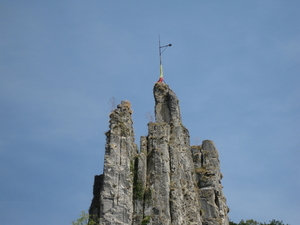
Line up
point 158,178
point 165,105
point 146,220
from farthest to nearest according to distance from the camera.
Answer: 1. point 165,105
2. point 158,178
3. point 146,220

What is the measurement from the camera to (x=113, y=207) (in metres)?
38.2

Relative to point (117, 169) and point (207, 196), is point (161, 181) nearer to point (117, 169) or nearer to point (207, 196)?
point (117, 169)

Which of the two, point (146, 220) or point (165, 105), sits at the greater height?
point (165, 105)

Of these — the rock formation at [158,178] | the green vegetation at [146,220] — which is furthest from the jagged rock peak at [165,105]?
the green vegetation at [146,220]

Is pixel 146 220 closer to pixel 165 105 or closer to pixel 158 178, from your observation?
pixel 158 178

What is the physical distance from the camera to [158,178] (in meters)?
41.4

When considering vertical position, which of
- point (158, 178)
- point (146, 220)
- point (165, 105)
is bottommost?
point (146, 220)

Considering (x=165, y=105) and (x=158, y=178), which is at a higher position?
(x=165, y=105)

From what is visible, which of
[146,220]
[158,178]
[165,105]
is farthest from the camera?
[165,105]

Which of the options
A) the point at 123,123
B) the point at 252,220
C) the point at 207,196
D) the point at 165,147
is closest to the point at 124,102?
the point at 123,123

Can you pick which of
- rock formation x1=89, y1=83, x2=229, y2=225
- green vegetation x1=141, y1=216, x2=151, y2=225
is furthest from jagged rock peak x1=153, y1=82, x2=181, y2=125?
green vegetation x1=141, y1=216, x2=151, y2=225

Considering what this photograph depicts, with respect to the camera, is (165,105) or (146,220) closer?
(146,220)

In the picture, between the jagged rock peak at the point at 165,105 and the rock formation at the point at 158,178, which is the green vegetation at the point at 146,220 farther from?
the jagged rock peak at the point at 165,105

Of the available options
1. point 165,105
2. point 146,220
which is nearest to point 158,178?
point 146,220
